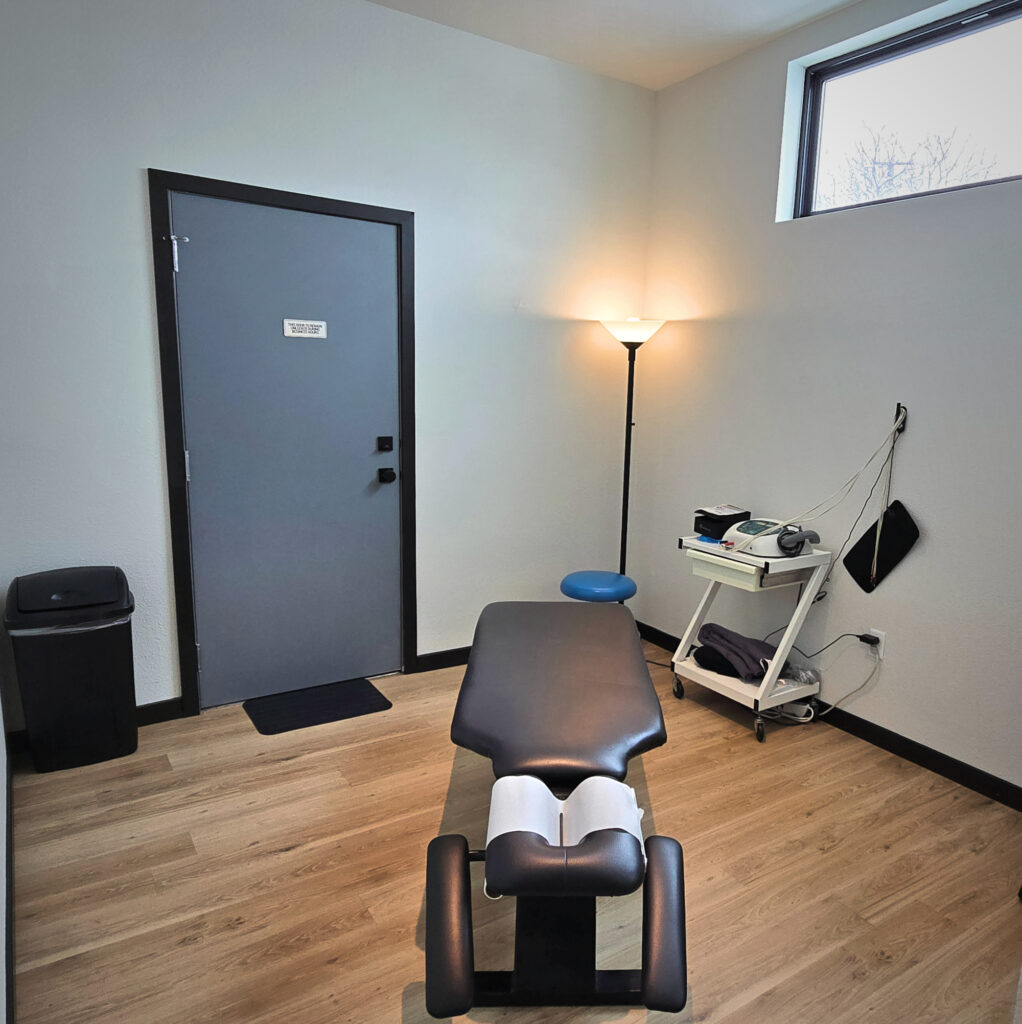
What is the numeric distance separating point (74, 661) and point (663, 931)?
198cm

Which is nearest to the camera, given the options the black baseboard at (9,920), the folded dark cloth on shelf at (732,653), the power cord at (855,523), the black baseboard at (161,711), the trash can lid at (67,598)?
the black baseboard at (9,920)

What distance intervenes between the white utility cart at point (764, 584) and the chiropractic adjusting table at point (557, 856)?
94 centimetres

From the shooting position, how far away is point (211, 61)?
8.38ft

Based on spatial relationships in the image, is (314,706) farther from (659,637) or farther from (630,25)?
(630,25)

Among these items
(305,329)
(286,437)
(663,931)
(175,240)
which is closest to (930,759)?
(663,931)

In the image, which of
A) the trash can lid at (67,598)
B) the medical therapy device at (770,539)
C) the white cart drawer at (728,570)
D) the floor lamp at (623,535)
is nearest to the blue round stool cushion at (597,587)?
the floor lamp at (623,535)

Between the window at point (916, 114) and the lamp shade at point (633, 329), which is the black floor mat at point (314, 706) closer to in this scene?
the lamp shade at point (633, 329)

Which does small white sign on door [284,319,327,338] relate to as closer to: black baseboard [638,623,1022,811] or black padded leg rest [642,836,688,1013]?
black padded leg rest [642,836,688,1013]

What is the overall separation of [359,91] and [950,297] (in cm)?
222

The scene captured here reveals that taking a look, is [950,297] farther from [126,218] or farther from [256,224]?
[126,218]

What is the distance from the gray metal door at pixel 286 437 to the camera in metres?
2.71

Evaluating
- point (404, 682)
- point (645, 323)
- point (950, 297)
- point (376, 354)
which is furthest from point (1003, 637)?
point (376, 354)

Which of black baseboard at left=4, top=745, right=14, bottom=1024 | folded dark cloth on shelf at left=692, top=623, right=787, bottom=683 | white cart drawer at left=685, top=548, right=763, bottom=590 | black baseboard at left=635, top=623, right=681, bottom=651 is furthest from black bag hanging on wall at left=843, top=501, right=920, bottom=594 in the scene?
black baseboard at left=4, top=745, right=14, bottom=1024

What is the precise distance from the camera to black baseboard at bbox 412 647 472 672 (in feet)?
11.0
